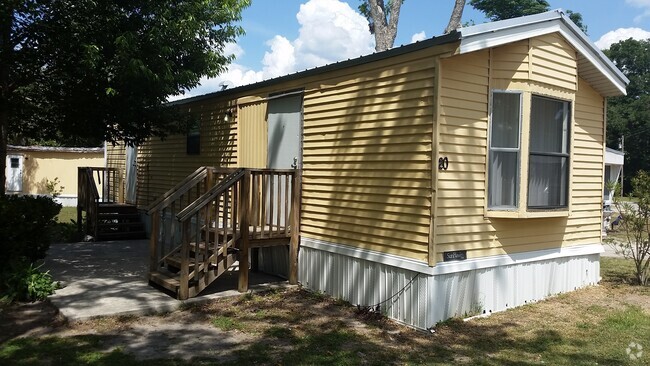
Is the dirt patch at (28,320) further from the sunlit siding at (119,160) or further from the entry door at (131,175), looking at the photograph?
the sunlit siding at (119,160)

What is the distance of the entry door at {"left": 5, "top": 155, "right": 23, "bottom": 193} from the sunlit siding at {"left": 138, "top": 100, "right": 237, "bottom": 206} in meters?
13.2

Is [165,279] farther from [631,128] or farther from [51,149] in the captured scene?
[631,128]

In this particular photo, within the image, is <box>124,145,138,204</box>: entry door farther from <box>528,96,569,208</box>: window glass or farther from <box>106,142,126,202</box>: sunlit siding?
<box>528,96,569,208</box>: window glass

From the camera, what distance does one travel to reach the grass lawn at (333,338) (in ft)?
15.0

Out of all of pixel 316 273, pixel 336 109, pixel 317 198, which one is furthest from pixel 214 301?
pixel 336 109

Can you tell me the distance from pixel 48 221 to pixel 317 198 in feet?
13.0

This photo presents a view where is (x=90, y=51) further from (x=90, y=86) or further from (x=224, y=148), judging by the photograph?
(x=224, y=148)

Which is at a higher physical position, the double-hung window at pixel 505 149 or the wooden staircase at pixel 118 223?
the double-hung window at pixel 505 149

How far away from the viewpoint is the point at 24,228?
6.96 m

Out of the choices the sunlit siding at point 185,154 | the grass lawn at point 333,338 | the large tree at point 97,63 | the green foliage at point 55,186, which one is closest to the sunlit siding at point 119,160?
the sunlit siding at point 185,154

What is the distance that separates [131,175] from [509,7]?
30130mm

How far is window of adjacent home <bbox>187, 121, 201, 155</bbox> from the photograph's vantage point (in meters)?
10.3

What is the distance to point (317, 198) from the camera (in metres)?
7.12

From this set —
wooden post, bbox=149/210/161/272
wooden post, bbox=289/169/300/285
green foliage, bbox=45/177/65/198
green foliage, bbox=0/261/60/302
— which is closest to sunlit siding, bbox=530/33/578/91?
wooden post, bbox=289/169/300/285
